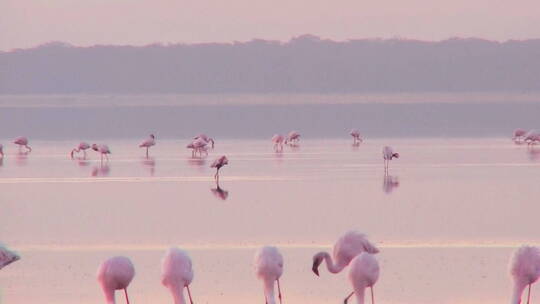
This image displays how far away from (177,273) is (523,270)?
8.03ft

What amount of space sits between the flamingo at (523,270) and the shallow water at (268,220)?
37 centimetres

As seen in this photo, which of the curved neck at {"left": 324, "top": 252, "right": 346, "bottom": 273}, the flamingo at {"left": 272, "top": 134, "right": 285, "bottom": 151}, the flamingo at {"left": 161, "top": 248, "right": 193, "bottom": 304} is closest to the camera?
the flamingo at {"left": 161, "top": 248, "right": 193, "bottom": 304}

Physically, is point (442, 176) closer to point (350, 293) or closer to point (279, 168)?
point (279, 168)

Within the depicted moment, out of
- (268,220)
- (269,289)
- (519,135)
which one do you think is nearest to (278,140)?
(519,135)

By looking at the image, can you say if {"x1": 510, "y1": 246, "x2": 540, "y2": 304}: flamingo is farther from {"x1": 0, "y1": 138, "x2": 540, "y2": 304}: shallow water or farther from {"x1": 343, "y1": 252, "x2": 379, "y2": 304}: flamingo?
{"x1": 343, "y1": 252, "x2": 379, "y2": 304}: flamingo

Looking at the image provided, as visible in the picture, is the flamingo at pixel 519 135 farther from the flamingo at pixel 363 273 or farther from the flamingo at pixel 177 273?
the flamingo at pixel 177 273

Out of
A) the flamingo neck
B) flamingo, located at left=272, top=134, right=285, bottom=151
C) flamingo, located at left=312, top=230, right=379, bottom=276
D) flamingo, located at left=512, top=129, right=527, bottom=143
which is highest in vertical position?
flamingo, located at left=512, top=129, right=527, bottom=143

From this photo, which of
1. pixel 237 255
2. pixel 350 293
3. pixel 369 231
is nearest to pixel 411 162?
pixel 369 231

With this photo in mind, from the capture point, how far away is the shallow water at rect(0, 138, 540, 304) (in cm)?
972

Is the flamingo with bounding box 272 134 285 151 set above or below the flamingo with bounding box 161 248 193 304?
above

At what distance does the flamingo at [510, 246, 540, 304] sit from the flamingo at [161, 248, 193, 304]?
7.57 ft

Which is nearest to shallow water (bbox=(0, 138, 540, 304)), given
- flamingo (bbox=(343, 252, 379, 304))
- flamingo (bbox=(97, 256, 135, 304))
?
flamingo (bbox=(343, 252, 379, 304))

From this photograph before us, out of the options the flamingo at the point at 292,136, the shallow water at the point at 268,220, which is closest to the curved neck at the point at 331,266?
the shallow water at the point at 268,220

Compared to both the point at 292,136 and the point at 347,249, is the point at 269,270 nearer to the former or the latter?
the point at 347,249
